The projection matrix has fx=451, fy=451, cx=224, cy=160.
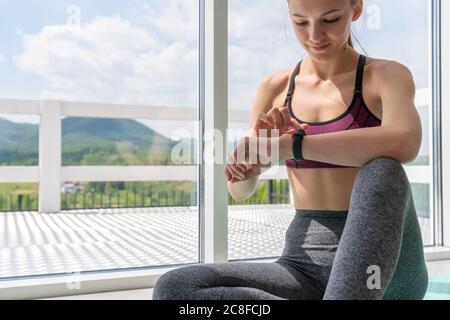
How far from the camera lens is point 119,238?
145 cm

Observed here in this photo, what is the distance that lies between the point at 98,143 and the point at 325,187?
81 cm

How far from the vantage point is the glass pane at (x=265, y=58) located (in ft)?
4.81

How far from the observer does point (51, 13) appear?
127 centimetres

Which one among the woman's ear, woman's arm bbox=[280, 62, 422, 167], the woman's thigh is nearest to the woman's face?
the woman's ear

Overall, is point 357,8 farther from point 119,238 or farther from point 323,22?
point 119,238

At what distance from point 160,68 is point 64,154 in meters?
0.40

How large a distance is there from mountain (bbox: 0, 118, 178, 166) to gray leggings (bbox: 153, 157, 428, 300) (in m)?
0.68

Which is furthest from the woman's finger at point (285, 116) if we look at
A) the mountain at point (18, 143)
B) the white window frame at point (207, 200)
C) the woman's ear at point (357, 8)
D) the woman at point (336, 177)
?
the mountain at point (18, 143)

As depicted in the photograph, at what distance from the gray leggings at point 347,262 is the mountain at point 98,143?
679 millimetres

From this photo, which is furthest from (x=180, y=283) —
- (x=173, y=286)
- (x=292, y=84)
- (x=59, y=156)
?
(x=59, y=156)

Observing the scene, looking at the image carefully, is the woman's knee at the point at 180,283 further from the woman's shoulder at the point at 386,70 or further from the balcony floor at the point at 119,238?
the balcony floor at the point at 119,238

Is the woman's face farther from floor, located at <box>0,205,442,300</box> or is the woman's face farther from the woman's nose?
floor, located at <box>0,205,442,300</box>
